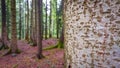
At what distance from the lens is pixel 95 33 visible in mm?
1723

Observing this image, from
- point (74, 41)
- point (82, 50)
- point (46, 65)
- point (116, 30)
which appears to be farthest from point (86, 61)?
point (46, 65)

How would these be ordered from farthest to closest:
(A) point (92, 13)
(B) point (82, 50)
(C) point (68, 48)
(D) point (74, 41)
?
(C) point (68, 48)
(D) point (74, 41)
(B) point (82, 50)
(A) point (92, 13)

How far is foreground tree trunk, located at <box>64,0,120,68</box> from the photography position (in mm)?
1612

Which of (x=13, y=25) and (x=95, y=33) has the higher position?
(x=13, y=25)

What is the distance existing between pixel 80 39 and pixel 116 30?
40cm

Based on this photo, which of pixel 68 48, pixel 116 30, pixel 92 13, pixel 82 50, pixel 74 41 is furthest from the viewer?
pixel 68 48

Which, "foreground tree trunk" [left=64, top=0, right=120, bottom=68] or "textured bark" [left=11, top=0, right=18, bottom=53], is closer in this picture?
"foreground tree trunk" [left=64, top=0, right=120, bottom=68]

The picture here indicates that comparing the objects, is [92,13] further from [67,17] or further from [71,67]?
[71,67]

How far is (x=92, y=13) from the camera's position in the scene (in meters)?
1.74

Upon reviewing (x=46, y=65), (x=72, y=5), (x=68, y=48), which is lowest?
(x=46, y=65)

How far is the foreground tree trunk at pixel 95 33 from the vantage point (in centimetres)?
161

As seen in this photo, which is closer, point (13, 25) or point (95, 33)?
point (95, 33)

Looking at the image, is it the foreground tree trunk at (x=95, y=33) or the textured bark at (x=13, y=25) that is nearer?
the foreground tree trunk at (x=95, y=33)

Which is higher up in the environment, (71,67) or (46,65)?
(71,67)
